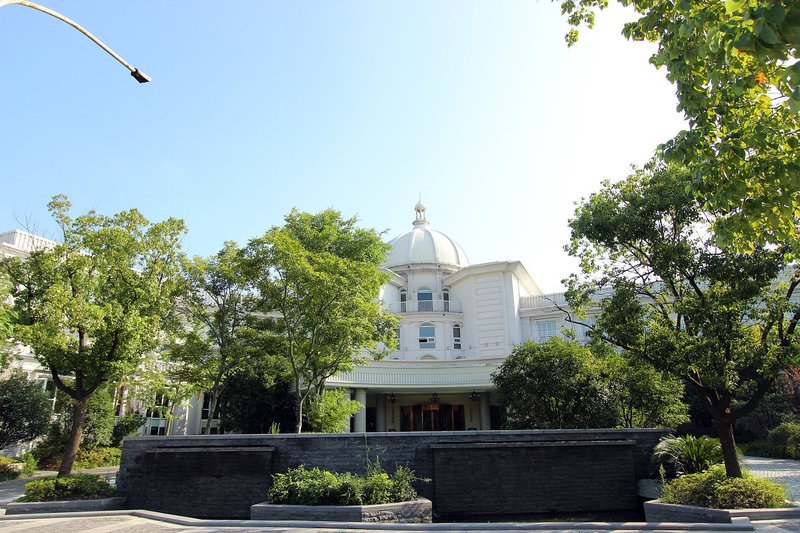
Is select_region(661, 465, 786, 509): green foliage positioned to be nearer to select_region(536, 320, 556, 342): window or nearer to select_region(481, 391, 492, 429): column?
select_region(481, 391, 492, 429): column

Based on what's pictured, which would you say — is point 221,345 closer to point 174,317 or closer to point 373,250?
point 174,317

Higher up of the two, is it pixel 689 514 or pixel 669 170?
pixel 669 170

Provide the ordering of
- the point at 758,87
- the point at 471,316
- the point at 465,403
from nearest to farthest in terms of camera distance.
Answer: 1. the point at 758,87
2. the point at 465,403
3. the point at 471,316

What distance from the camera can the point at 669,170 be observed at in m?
12.2

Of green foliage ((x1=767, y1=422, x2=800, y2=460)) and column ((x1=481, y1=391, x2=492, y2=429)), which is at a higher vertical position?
column ((x1=481, y1=391, x2=492, y2=429))

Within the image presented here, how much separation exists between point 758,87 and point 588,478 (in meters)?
9.51

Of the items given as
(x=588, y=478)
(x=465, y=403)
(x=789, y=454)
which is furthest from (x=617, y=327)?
(x=465, y=403)

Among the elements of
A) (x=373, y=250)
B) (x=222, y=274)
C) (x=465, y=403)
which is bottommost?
(x=465, y=403)

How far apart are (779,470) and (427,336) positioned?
65.7 ft

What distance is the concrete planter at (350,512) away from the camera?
392 inches

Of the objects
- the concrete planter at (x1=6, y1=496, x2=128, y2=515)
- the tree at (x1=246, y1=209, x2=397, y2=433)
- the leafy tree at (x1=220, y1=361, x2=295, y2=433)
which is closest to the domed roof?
the leafy tree at (x1=220, y1=361, x2=295, y2=433)

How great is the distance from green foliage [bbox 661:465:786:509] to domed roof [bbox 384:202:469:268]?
28.1 metres

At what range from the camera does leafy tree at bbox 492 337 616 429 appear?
59.6ft

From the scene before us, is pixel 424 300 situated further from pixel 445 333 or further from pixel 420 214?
pixel 420 214
